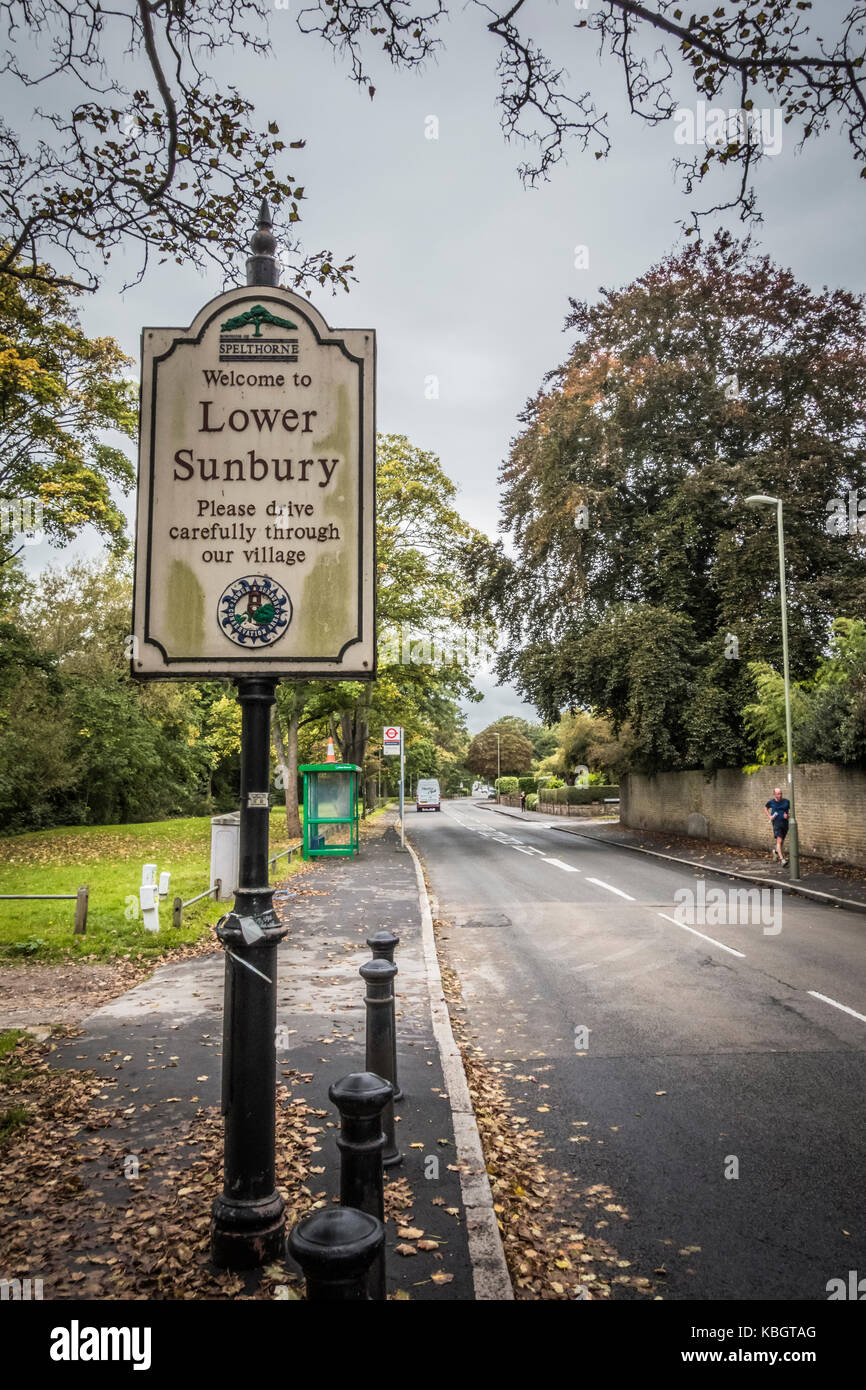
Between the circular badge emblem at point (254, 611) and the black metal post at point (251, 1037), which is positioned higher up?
the circular badge emblem at point (254, 611)

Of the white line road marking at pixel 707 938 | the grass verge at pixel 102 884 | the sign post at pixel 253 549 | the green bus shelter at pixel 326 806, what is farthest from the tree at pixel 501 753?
the sign post at pixel 253 549

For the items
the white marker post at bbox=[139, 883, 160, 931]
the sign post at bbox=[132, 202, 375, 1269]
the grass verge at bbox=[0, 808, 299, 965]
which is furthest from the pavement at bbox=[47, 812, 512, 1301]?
the white marker post at bbox=[139, 883, 160, 931]

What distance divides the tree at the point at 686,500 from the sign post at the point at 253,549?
20.6 meters

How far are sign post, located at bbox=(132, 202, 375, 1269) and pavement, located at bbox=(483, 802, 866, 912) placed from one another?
13687mm

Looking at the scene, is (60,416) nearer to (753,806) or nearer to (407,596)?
(407,596)

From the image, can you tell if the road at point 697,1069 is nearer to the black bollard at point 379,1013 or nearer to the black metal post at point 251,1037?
the black bollard at point 379,1013

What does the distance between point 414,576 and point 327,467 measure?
2413cm

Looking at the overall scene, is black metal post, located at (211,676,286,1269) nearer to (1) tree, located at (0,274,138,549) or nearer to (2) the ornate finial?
(2) the ornate finial

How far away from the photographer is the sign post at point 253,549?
11.2 feet

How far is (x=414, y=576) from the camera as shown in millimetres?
27469

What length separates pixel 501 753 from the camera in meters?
101

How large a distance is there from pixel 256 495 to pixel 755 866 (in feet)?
64.5

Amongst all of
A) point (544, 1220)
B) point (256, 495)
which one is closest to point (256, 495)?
point (256, 495)
